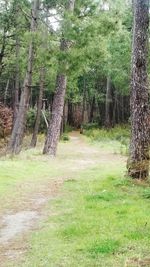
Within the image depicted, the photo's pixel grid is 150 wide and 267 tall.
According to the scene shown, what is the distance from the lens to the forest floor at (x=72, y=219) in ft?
21.1

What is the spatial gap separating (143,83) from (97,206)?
3.98m

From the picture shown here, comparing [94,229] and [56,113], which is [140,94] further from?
[56,113]

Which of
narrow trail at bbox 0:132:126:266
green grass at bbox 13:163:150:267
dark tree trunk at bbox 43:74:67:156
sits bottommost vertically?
narrow trail at bbox 0:132:126:266

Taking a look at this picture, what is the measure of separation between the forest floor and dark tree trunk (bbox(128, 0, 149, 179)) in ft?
2.19

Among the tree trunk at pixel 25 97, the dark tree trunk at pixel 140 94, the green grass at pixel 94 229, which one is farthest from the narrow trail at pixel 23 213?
the tree trunk at pixel 25 97

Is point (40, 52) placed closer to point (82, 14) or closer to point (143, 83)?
point (82, 14)

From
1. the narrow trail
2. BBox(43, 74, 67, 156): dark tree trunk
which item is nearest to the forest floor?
the narrow trail

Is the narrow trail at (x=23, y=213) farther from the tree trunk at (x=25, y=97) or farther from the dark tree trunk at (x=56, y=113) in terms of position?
the tree trunk at (x=25, y=97)

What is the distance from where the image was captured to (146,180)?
1263 centimetres

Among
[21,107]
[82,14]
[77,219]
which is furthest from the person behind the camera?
[21,107]

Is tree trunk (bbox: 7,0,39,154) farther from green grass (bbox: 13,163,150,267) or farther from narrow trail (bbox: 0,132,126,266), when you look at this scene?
green grass (bbox: 13,163,150,267)

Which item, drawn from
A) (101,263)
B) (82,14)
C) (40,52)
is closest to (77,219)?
(101,263)

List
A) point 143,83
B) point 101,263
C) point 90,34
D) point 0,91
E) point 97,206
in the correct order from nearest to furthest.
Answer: point 101,263 < point 97,206 < point 143,83 < point 90,34 < point 0,91

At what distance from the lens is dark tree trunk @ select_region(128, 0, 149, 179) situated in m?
12.4
